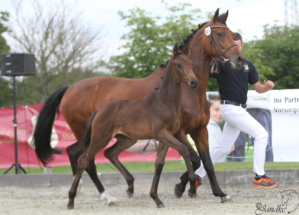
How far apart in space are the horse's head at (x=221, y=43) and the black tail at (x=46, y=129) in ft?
9.65

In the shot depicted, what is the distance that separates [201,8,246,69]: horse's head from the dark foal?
0.50 metres

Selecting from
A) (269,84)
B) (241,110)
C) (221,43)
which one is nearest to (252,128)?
(241,110)

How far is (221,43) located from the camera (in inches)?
174

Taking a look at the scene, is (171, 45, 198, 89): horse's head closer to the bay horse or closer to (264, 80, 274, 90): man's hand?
the bay horse

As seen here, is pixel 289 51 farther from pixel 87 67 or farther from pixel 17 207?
pixel 17 207

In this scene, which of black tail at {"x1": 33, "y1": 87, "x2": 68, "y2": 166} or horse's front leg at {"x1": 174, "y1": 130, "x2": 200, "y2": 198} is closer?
horse's front leg at {"x1": 174, "y1": 130, "x2": 200, "y2": 198}

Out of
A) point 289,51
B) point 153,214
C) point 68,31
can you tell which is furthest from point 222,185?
point 68,31

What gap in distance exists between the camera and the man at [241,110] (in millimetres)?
4660

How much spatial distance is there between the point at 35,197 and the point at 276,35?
1591 centimetres

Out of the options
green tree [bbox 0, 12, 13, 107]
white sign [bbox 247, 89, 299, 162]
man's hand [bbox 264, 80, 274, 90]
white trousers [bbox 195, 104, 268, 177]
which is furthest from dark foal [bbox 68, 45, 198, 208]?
green tree [bbox 0, 12, 13, 107]

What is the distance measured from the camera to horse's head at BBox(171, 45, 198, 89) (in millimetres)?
3938

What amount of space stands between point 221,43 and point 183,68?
70 cm

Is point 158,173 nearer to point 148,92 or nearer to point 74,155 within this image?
point 148,92

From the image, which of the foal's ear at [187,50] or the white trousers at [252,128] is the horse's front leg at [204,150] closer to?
the white trousers at [252,128]
